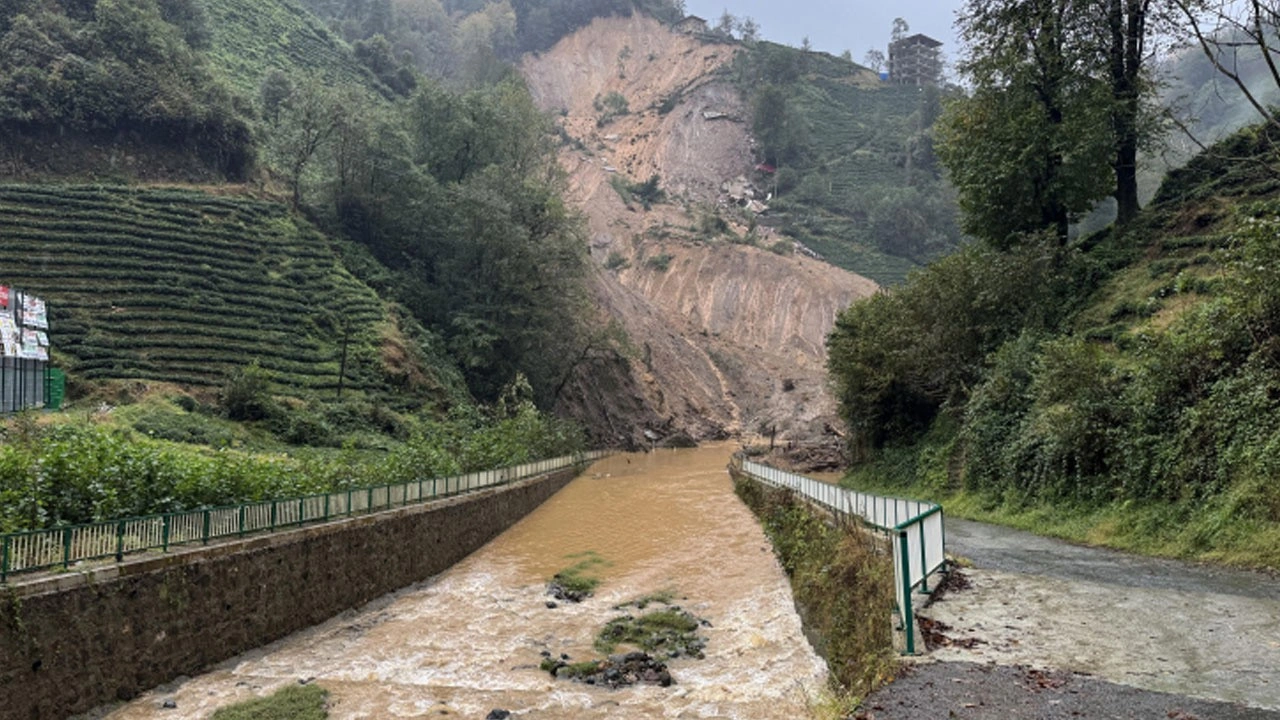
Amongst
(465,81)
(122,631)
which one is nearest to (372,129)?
(122,631)

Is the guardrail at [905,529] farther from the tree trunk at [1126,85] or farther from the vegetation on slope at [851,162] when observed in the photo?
the vegetation on slope at [851,162]

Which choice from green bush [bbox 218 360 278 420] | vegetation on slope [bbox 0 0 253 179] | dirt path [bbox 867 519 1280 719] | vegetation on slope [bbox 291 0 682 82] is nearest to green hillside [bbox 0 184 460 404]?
green bush [bbox 218 360 278 420]

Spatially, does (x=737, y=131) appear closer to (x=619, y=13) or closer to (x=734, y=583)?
(x=619, y=13)

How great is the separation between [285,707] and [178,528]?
347cm

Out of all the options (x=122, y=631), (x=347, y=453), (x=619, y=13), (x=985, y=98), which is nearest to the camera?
(x=122, y=631)

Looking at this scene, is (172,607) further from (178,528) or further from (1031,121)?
(1031,121)

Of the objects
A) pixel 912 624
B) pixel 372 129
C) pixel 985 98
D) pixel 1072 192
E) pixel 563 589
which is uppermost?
pixel 372 129

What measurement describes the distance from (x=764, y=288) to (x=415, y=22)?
351ft

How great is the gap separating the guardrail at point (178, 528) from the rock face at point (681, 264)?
42.5 m

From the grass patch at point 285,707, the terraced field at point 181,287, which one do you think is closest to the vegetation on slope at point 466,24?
the terraced field at point 181,287

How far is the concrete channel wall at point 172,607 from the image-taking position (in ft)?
28.5

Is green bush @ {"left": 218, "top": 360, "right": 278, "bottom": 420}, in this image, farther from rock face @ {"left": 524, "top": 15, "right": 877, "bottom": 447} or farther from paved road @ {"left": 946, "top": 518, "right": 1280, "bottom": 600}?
rock face @ {"left": 524, "top": 15, "right": 877, "bottom": 447}

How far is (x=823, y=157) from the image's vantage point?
457ft

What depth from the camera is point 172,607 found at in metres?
10.7
